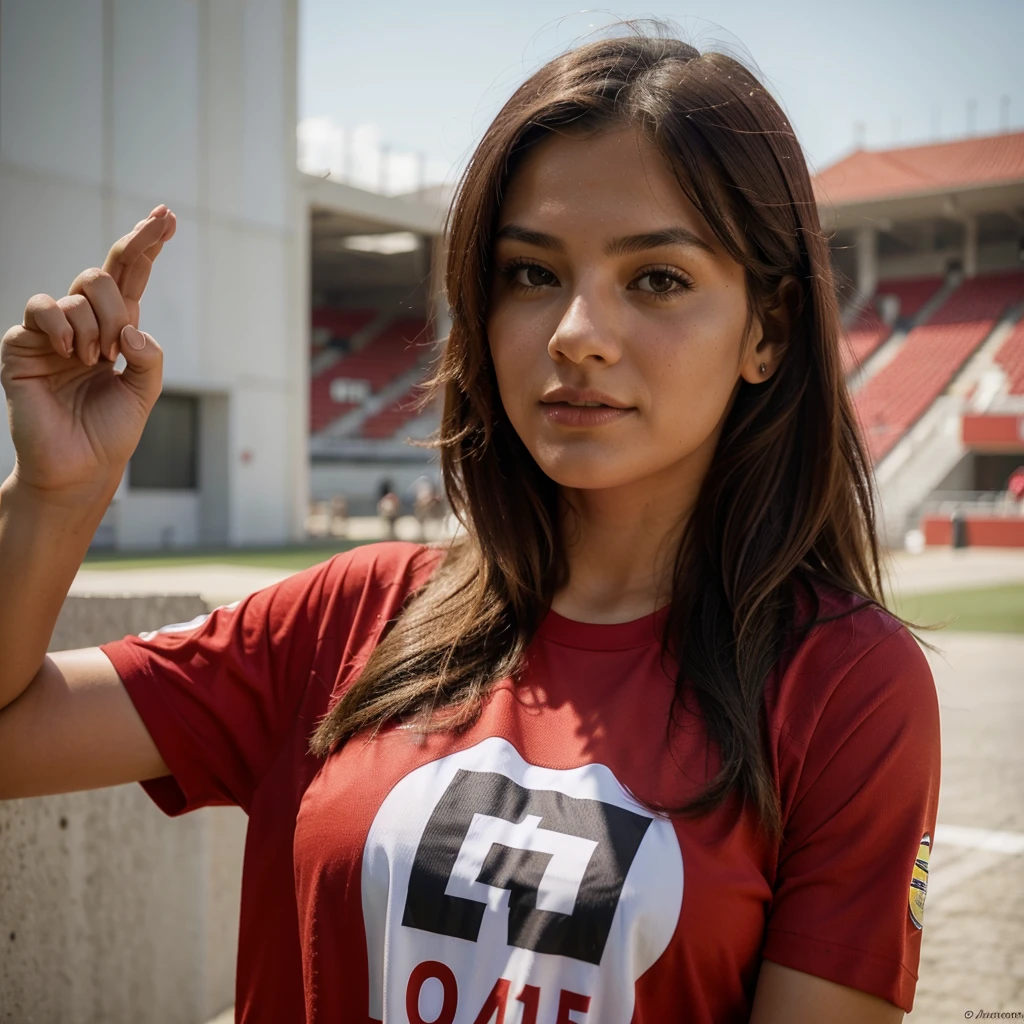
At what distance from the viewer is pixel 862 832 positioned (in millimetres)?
1389

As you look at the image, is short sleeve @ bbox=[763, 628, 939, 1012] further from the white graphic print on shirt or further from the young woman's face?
the young woman's face

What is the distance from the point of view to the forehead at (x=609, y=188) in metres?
1.60

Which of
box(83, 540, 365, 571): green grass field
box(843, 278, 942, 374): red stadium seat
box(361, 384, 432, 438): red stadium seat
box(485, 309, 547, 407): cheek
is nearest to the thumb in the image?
box(485, 309, 547, 407): cheek

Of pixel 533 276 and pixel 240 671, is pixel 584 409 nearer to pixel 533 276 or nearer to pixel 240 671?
pixel 533 276

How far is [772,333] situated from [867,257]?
112 feet

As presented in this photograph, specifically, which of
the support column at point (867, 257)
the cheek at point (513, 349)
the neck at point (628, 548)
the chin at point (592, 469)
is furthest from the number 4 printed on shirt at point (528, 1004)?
the support column at point (867, 257)

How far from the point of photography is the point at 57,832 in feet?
8.20

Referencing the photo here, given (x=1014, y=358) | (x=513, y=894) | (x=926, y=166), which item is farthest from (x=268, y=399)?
(x=926, y=166)

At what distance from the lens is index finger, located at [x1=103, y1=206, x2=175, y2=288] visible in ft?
5.29

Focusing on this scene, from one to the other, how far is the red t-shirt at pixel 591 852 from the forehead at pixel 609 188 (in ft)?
1.90

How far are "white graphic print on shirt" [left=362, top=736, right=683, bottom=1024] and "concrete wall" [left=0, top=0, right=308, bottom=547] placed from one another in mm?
868


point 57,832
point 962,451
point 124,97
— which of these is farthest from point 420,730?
point 962,451

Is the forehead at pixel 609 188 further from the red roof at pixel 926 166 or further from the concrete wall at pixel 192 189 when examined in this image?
the red roof at pixel 926 166

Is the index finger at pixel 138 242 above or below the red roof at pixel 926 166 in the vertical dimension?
below
